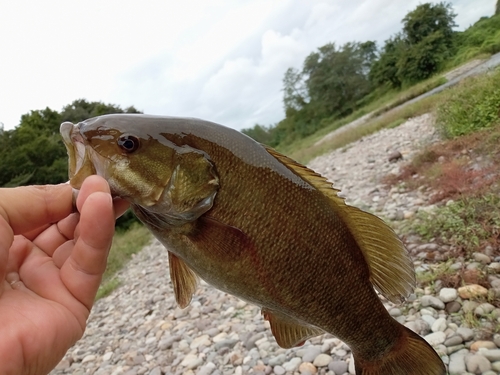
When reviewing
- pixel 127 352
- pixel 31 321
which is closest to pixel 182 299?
pixel 31 321

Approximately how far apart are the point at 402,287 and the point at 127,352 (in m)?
5.38

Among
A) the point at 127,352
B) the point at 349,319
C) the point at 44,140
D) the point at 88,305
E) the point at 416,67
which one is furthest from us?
the point at 416,67

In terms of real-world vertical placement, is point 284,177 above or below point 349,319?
above

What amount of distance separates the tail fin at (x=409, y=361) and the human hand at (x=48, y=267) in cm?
147

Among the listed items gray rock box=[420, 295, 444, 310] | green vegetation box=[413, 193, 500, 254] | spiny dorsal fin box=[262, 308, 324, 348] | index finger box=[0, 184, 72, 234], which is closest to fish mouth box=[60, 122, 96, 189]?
index finger box=[0, 184, 72, 234]

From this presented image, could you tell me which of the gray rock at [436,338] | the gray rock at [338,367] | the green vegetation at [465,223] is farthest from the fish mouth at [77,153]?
the green vegetation at [465,223]

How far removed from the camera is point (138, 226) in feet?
68.9

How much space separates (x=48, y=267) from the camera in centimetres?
207

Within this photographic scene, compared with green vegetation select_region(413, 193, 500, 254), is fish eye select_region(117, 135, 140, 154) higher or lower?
higher

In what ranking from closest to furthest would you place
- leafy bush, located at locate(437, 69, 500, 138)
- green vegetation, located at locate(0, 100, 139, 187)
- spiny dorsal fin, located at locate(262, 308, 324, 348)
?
spiny dorsal fin, located at locate(262, 308, 324, 348) < leafy bush, located at locate(437, 69, 500, 138) < green vegetation, located at locate(0, 100, 139, 187)

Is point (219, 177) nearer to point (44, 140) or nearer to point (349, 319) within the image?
point (349, 319)

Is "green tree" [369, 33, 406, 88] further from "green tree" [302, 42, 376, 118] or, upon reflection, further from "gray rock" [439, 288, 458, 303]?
"gray rock" [439, 288, 458, 303]

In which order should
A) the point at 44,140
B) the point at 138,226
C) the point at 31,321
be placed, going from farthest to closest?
the point at 44,140 → the point at 138,226 → the point at 31,321

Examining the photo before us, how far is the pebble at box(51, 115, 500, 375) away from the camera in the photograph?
355cm
